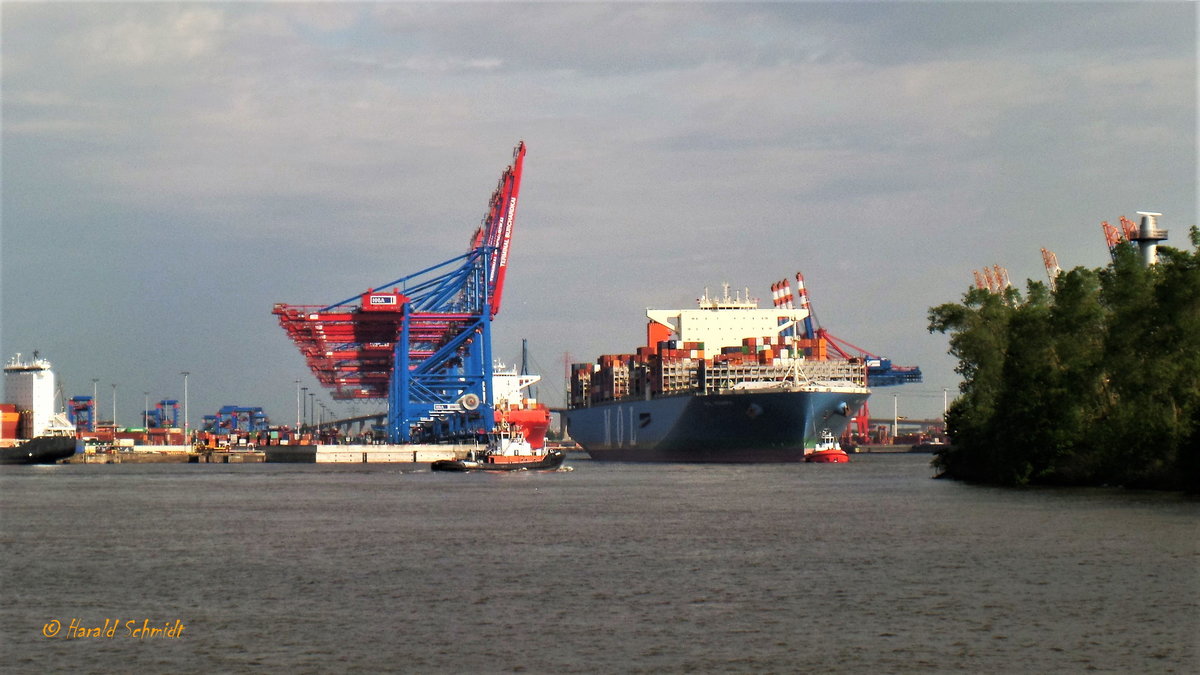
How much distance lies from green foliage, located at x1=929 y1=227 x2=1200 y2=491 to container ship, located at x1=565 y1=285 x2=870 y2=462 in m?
32.9

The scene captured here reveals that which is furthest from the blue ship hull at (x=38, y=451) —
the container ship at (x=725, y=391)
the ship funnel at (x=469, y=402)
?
the container ship at (x=725, y=391)

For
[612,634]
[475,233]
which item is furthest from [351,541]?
[475,233]

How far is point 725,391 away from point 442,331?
23.0 m

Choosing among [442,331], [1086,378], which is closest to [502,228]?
[442,331]

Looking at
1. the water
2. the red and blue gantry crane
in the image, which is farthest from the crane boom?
the water

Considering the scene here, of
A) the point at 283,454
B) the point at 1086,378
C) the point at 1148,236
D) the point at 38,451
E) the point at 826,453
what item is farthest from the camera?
the point at 283,454

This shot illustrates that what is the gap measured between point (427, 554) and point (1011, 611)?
1392 cm

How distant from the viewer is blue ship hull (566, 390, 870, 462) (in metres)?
97.9

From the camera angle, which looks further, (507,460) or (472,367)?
(472,367)

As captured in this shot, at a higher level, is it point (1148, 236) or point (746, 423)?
point (1148, 236)

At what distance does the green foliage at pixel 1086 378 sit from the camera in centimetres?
4747

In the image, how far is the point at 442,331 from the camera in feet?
360

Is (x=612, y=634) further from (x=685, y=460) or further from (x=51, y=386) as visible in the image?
(x=51, y=386)

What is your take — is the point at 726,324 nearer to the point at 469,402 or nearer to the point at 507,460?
the point at 469,402
